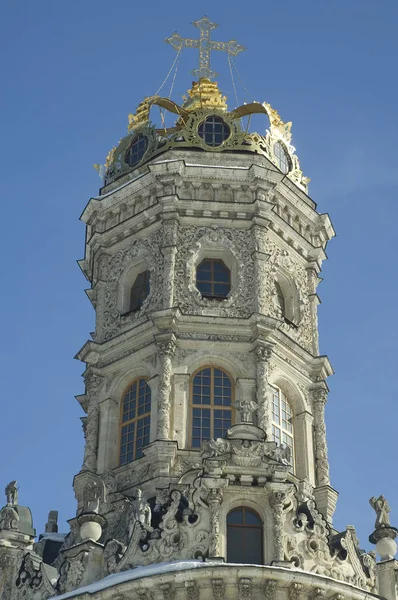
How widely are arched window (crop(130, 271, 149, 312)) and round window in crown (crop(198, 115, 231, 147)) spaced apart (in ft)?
16.3

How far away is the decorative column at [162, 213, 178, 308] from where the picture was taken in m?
38.4

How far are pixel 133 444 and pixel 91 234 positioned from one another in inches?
325

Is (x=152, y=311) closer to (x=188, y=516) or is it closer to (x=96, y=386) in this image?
(x=96, y=386)

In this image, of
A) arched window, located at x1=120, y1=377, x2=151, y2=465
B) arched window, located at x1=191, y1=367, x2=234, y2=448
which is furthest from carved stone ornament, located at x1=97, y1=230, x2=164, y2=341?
arched window, located at x1=191, y1=367, x2=234, y2=448

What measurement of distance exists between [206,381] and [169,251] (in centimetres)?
428

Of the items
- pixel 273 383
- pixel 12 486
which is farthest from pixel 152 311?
pixel 12 486

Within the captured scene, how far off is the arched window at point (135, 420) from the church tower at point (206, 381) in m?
0.05

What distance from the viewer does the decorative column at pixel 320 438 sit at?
1481 inches

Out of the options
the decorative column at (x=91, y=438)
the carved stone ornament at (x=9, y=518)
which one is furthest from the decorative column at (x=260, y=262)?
the carved stone ornament at (x=9, y=518)

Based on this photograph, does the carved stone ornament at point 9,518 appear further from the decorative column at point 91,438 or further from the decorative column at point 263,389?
the decorative column at point 263,389

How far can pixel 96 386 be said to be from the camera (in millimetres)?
38844

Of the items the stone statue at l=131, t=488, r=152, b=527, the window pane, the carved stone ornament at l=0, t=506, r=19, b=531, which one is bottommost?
the window pane

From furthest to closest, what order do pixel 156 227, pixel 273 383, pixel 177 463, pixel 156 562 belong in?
pixel 156 227
pixel 273 383
pixel 177 463
pixel 156 562

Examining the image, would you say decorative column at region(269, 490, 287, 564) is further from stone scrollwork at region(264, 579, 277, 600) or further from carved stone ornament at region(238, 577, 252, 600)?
carved stone ornament at region(238, 577, 252, 600)
